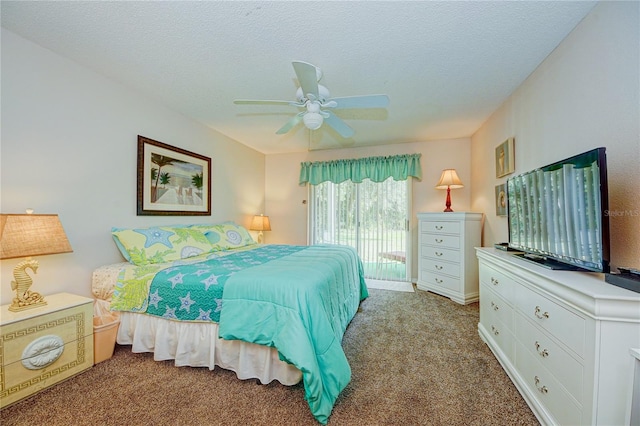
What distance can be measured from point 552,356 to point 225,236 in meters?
3.06

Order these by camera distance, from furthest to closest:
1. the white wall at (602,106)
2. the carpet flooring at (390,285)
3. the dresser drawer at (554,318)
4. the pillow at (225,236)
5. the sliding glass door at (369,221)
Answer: the sliding glass door at (369,221) < the carpet flooring at (390,285) < the pillow at (225,236) < the white wall at (602,106) < the dresser drawer at (554,318)

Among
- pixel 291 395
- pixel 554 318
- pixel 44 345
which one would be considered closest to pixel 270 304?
pixel 291 395

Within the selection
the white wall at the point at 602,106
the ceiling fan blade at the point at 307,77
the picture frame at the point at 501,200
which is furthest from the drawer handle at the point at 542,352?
the ceiling fan blade at the point at 307,77

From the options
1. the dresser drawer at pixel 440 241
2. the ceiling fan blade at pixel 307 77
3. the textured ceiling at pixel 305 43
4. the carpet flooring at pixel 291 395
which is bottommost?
the carpet flooring at pixel 291 395

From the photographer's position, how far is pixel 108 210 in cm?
224

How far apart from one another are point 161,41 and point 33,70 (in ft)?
3.21

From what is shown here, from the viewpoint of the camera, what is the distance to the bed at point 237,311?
4.63 ft

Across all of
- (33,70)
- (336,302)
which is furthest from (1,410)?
(33,70)

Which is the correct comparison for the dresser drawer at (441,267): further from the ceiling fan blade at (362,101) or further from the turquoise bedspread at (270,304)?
the ceiling fan blade at (362,101)

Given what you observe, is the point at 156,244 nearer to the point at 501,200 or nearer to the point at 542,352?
the point at 542,352

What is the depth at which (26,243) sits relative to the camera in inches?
57.5

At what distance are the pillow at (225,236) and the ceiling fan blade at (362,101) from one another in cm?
207

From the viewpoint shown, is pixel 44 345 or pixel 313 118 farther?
pixel 313 118

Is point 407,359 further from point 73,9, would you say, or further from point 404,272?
point 73,9
